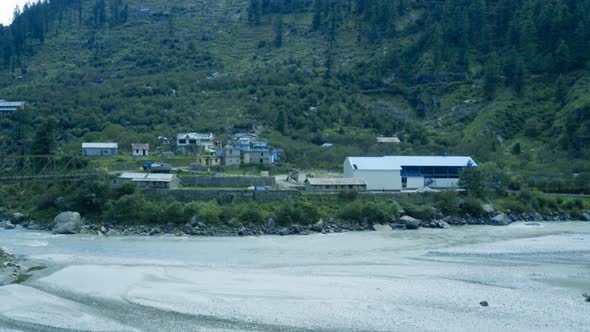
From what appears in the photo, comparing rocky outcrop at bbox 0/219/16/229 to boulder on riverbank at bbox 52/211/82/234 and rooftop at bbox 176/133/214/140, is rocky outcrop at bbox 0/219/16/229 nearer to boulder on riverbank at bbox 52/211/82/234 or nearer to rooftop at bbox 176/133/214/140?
boulder on riverbank at bbox 52/211/82/234

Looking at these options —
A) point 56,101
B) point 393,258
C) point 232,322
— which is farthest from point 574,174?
point 56,101

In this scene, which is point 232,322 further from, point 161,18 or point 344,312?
point 161,18

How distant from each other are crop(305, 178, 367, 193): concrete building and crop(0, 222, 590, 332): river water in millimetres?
5318

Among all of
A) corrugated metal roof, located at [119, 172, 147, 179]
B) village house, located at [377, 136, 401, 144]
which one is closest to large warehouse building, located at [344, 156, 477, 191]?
village house, located at [377, 136, 401, 144]

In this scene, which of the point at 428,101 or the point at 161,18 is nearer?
the point at 428,101

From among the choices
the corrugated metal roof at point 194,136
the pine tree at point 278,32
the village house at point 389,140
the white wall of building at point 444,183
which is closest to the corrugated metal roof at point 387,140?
the village house at point 389,140

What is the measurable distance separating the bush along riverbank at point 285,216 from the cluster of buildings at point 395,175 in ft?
3.77

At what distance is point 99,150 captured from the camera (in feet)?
147

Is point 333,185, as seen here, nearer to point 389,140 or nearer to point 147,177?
point 147,177

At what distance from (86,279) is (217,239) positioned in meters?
9.12

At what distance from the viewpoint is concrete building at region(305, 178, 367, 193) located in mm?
35844

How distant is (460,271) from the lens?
2333 cm

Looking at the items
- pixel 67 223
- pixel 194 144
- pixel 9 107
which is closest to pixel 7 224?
pixel 67 223

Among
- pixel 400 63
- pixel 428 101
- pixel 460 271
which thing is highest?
pixel 400 63
